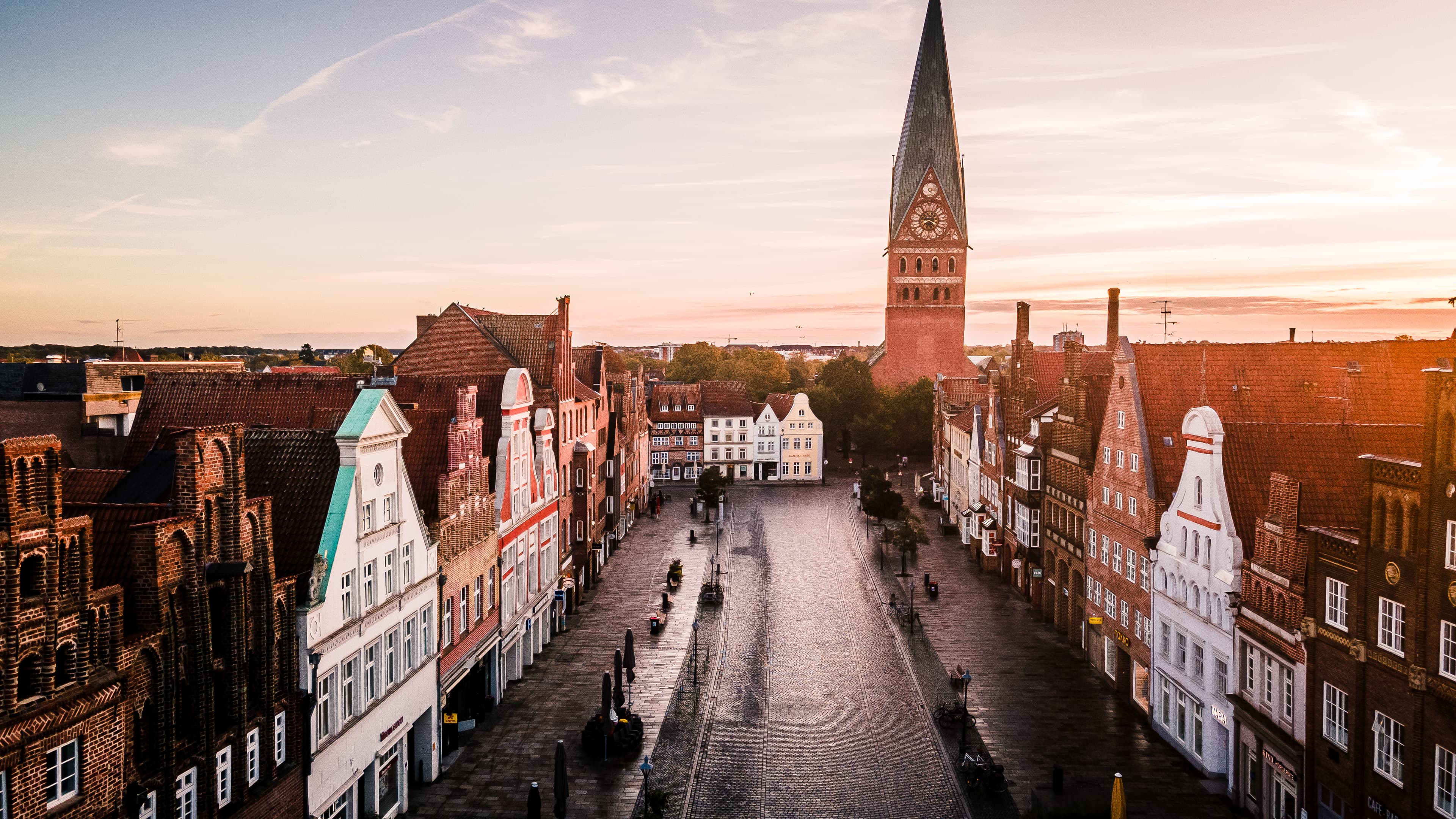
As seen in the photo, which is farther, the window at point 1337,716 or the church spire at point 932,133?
the church spire at point 932,133

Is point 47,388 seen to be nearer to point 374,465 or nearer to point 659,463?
point 374,465

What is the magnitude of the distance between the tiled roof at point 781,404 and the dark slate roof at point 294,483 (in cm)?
7610

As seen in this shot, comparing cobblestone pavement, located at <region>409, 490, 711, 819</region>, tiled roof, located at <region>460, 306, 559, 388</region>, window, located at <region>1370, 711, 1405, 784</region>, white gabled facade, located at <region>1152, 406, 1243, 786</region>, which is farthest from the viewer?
tiled roof, located at <region>460, 306, 559, 388</region>

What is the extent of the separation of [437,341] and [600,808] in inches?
1103

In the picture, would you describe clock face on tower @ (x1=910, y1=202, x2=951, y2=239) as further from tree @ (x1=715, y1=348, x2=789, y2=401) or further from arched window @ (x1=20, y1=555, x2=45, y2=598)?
arched window @ (x1=20, y1=555, x2=45, y2=598)

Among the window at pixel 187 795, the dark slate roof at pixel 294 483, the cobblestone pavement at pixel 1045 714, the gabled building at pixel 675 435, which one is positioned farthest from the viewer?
the gabled building at pixel 675 435

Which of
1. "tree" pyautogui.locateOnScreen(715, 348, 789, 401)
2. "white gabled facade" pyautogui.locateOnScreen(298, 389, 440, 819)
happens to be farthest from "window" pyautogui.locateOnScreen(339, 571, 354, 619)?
"tree" pyautogui.locateOnScreen(715, 348, 789, 401)

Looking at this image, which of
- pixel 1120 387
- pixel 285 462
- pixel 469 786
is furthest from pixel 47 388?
pixel 1120 387

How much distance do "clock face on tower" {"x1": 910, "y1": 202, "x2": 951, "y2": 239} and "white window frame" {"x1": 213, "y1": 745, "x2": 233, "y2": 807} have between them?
349 ft

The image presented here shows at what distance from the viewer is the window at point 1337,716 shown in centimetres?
2105

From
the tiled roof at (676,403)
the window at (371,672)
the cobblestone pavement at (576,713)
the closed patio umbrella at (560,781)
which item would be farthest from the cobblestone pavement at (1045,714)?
the tiled roof at (676,403)

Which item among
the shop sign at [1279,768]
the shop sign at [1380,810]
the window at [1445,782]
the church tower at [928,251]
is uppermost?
the church tower at [928,251]

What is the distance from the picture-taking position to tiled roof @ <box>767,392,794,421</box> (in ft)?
323

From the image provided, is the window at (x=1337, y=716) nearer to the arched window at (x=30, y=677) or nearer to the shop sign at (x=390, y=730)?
the shop sign at (x=390, y=730)
